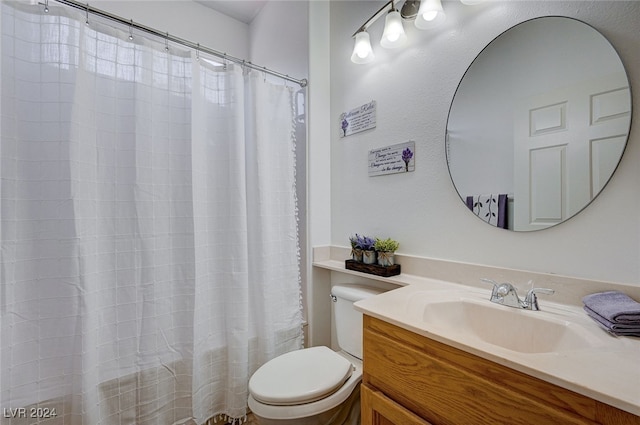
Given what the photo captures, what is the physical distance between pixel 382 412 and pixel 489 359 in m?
0.42

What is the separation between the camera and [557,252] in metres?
0.95

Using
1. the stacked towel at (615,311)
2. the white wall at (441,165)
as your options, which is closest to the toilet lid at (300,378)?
the white wall at (441,165)

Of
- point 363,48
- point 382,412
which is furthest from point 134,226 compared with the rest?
point 363,48

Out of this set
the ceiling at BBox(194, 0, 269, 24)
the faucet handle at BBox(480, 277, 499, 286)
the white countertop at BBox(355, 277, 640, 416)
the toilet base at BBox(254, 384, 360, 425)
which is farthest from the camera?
the ceiling at BBox(194, 0, 269, 24)

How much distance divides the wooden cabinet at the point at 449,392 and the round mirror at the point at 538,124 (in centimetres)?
62

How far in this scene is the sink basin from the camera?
0.76m

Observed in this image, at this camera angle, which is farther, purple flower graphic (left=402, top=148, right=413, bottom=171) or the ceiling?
the ceiling

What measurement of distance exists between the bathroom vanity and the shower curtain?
0.82 m

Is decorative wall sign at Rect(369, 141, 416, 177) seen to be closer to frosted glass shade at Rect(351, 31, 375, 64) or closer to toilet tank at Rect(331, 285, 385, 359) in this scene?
frosted glass shade at Rect(351, 31, 375, 64)

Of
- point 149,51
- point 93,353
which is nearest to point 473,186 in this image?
point 149,51

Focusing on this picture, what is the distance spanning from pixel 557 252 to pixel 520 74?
2.22 ft

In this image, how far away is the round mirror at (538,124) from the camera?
2.85 feet

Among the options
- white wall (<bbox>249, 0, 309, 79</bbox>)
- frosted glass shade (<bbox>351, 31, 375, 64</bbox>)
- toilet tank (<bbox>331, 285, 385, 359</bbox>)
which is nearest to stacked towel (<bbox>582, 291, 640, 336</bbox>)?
toilet tank (<bbox>331, 285, 385, 359</bbox>)

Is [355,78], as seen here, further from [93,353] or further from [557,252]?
[93,353]
